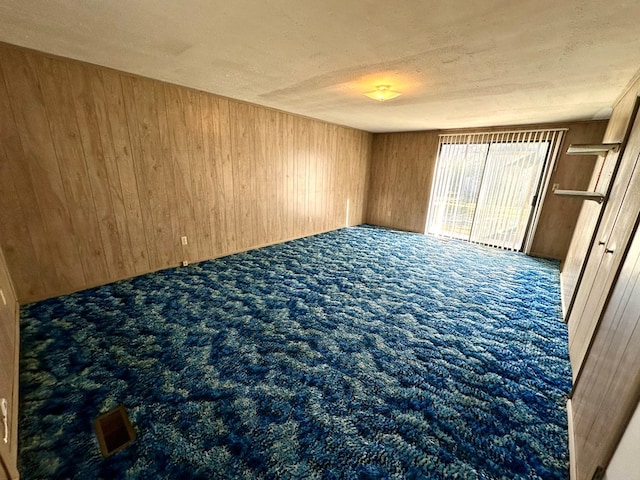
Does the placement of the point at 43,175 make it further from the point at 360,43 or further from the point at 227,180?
the point at 360,43

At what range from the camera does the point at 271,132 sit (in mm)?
3965

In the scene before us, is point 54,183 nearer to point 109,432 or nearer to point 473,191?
point 109,432

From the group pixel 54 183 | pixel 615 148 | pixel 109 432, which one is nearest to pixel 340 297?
pixel 109 432

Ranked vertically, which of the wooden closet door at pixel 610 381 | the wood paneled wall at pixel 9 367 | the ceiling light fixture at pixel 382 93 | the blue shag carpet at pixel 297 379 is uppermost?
the ceiling light fixture at pixel 382 93

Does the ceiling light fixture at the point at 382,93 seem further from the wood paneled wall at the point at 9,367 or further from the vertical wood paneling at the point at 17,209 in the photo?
the wood paneled wall at the point at 9,367

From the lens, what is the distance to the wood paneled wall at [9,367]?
3.43 feet

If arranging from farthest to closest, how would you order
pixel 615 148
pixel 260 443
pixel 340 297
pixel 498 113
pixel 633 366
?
1. pixel 498 113
2. pixel 340 297
3. pixel 615 148
4. pixel 260 443
5. pixel 633 366

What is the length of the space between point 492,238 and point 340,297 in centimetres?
362

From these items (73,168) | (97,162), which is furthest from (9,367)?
(97,162)

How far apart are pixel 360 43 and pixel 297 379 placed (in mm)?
2226

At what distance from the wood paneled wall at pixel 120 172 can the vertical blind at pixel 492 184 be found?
3096 mm

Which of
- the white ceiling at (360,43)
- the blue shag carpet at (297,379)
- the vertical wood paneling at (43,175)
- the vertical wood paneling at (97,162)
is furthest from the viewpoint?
the vertical wood paneling at (97,162)

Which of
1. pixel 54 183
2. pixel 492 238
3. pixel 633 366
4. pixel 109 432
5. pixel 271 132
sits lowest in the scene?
pixel 109 432

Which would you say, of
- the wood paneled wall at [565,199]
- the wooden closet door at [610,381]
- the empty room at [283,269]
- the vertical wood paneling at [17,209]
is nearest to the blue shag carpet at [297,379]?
the empty room at [283,269]
